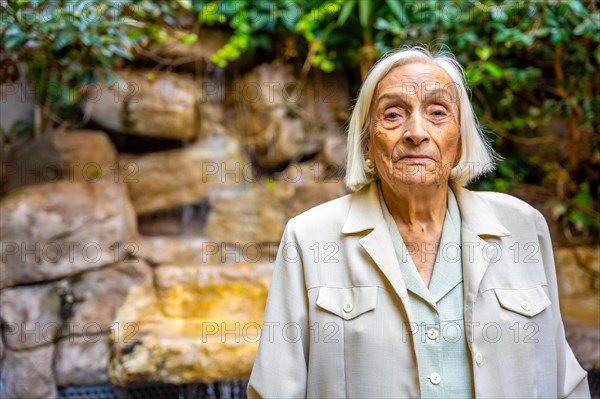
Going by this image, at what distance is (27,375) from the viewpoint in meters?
3.00

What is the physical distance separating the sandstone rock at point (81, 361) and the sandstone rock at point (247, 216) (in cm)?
138

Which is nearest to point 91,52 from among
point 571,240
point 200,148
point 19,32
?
point 19,32

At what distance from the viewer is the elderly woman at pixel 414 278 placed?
133cm

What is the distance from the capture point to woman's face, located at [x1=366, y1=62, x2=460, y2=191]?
140 centimetres

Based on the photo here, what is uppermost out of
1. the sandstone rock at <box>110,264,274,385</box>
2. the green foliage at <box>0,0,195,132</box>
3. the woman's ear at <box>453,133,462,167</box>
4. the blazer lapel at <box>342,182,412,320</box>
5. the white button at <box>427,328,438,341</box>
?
the green foliage at <box>0,0,195,132</box>

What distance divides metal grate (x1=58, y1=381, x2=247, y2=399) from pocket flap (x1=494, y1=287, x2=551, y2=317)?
6.66 ft

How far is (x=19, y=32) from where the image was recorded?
284 centimetres

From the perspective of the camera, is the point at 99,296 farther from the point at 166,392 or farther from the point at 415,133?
the point at 415,133

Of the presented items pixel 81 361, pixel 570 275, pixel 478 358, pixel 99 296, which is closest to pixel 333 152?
pixel 570 275

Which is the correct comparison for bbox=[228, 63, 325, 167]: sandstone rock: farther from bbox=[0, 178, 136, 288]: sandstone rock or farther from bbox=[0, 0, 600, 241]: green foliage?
bbox=[0, 178, 136, 288]: sandstone rock

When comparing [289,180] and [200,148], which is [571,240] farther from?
[200,148]

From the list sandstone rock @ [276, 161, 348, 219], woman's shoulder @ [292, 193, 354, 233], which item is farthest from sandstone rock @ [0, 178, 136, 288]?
woman's shoulder @ [292, 193, 354, 233]

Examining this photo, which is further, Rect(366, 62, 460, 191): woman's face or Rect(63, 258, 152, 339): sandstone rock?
Rect(63, 258, 152, 339): sandstone rock

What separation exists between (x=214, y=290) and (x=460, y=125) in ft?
7.97
